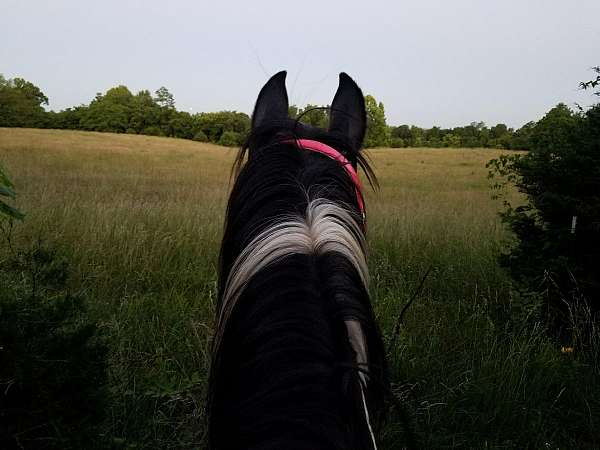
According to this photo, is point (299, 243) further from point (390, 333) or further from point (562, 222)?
point (562, 222)

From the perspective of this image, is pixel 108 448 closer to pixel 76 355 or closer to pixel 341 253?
pixel 76 355

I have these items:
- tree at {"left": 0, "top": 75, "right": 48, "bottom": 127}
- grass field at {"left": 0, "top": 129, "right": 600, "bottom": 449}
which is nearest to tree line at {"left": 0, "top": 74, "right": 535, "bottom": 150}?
tree at {"left": 0, "top": 75, "right": 48, "bottom": 127}

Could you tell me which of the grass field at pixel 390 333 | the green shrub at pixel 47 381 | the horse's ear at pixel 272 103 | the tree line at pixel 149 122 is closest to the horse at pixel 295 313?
the horse's ear at pixel 272 103

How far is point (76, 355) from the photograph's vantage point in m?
1.46

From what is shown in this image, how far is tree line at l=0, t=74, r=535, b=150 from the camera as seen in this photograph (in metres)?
48.4

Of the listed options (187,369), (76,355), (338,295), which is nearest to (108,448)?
(76,355)

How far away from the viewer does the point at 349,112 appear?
61.1 inches

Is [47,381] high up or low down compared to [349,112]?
down

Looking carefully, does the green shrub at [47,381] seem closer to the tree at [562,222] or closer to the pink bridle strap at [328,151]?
the pink bridle strap at [328,151]

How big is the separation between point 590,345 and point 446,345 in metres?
0.94

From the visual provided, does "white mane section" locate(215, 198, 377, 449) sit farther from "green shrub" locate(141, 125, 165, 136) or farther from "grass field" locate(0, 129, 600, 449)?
"green shrub" locate(141, 125, 165, 136)

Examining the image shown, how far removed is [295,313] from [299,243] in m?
0.18

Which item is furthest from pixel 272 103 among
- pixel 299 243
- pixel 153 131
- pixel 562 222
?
pixel 153 131

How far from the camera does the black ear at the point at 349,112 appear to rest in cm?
153
